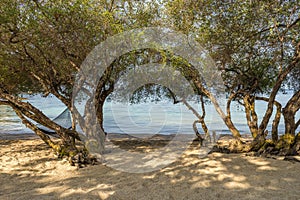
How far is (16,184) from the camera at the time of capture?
16.8 ft

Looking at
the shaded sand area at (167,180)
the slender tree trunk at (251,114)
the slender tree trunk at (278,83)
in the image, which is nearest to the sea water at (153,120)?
the slender tree trunk at (251,114)

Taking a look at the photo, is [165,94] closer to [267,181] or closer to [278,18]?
[278,18]

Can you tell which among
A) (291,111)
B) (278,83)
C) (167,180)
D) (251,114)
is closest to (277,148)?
(291,111)

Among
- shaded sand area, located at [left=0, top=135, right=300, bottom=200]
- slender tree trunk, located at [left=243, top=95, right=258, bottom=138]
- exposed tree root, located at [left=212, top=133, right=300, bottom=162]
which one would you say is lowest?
shaded sand area, located at [left=0, top=135, right=300, bottom=200]

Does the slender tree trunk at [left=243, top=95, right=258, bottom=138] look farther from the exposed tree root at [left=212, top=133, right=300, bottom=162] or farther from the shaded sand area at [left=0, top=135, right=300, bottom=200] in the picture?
the shaded sand area at [left=0, top=135, right=300, bottom=200]

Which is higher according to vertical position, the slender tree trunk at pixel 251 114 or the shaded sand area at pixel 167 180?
the slender tree trunk at pixel 251 114

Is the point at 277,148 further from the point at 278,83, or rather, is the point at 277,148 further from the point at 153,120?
the point at 153,120

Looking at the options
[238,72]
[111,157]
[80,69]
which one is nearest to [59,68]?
[80,69]

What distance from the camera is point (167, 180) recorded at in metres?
4.98

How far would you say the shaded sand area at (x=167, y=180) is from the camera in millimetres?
4258

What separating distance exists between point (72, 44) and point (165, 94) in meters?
4.43

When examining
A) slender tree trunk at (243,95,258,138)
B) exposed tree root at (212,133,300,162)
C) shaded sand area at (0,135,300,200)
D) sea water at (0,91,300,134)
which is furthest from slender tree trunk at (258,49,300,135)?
sea water at (0,91,300,134)

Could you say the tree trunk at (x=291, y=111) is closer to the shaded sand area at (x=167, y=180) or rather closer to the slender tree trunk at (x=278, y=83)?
the slender tree trunk at (x=278, y=83)

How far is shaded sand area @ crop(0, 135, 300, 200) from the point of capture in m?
4.26
